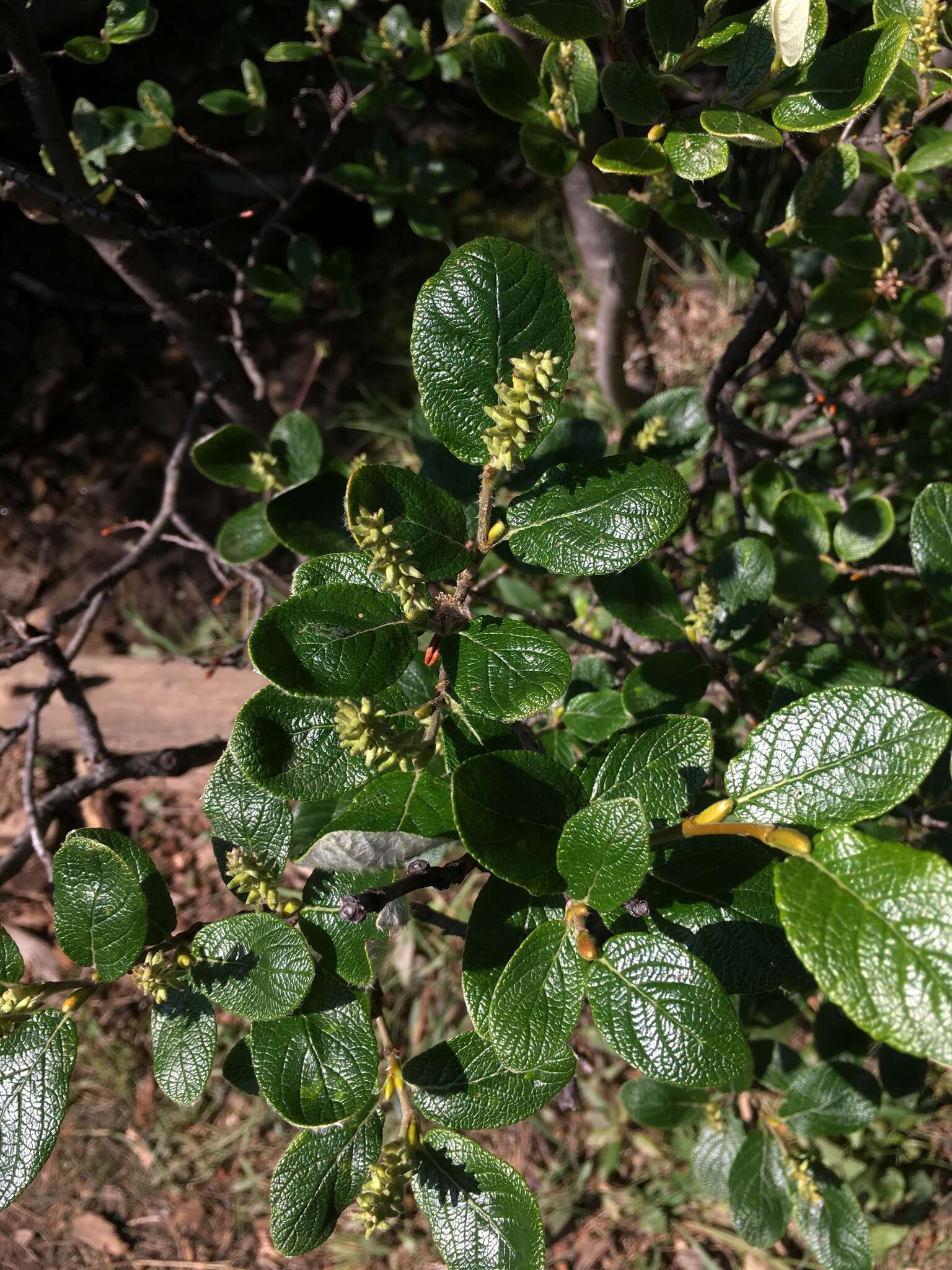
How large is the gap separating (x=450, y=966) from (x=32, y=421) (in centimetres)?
217

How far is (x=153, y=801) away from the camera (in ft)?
9.17

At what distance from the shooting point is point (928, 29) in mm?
1074

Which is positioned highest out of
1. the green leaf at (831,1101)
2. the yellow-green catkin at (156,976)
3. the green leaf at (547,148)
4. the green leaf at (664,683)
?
the green leaf at (547,148)

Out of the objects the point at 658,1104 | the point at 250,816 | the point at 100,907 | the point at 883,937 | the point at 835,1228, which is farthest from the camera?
the point at 658,1104

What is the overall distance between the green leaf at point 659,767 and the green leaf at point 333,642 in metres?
0.28

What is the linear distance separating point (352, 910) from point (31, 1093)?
49 centimetres

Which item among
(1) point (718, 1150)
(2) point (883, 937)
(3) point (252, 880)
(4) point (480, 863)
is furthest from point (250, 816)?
(1) point (718, 1150)

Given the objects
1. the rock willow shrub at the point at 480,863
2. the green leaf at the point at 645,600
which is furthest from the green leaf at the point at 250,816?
the green leaf at the point at 645,600

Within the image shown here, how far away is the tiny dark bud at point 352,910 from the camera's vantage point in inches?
33.7

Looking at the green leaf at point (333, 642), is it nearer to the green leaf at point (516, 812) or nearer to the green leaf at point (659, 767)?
the green leaf at point (516, 812)

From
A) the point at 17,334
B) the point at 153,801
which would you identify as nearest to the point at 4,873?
the point at 153,801

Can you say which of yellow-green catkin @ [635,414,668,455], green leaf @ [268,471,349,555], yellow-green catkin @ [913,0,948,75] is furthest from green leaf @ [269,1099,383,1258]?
yellow-green catkin @ [913,0,948,75]

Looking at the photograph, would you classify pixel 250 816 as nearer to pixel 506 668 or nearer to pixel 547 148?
pixel 506 668

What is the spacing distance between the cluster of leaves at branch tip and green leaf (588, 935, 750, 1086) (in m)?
0.28
